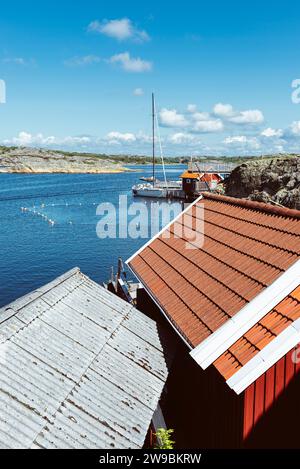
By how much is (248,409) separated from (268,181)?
51.4 metres

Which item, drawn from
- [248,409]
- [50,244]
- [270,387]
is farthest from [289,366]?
[50,244]

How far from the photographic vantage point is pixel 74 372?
6523mm

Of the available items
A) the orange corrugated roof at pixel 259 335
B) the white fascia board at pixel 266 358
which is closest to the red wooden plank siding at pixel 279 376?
the white fascia board at pixel 266 358

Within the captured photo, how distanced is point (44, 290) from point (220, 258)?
12.4 ft

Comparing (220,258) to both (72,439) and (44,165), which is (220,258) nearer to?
(72,439)

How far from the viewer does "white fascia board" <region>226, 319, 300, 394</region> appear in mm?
6254

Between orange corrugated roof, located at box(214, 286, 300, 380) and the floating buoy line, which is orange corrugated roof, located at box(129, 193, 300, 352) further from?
the floating buoy line

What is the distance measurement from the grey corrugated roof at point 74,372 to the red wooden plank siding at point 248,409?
142 centimetres

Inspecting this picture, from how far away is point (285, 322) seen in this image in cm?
663

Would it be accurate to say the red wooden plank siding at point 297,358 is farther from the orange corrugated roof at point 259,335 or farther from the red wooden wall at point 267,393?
the orange corrugated roof at point 259,335

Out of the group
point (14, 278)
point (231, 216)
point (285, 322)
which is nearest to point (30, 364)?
point (285, 322)

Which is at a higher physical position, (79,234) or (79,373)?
(79,373)

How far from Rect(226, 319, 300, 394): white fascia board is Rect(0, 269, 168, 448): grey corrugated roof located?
1.48 meters

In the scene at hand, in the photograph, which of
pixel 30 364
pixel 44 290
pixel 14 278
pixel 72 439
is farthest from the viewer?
pixel 14 278
